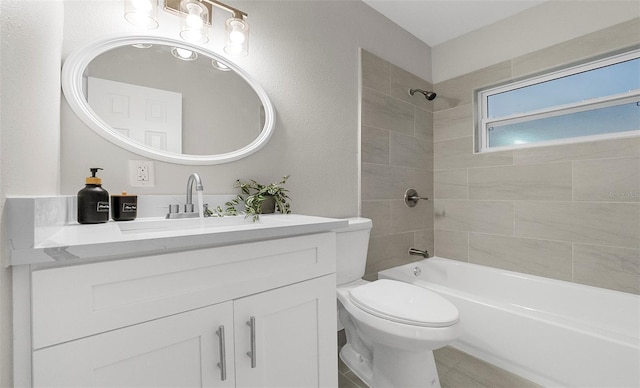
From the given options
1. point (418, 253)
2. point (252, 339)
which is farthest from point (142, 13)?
point (418, 253)

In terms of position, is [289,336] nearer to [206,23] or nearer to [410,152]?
[206,23]

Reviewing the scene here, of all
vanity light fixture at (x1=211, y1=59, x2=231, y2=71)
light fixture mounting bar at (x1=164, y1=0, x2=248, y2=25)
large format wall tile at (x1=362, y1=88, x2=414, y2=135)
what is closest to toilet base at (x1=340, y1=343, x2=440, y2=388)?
large format wall tile at (x1=362, y1=88, x2=414, y2=135)

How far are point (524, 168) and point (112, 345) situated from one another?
2.56 m

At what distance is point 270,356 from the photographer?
0.90 meters

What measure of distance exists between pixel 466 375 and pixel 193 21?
2.32 m

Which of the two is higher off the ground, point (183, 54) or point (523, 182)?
point (183, 54)

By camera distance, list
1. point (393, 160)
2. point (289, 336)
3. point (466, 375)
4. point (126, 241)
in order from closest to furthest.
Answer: point (126, 241) < point (289, 336) < point (466, 375) < point (393, 160)

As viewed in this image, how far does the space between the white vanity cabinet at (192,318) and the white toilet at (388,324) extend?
286 mm

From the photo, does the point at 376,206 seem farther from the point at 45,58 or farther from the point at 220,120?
the point at 45,58

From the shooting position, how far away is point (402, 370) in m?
1.34

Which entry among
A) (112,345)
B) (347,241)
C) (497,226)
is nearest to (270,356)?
(112,345)

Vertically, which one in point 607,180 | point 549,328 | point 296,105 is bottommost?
point 549,328

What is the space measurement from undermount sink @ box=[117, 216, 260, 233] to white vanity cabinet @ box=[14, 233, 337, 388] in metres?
0.39

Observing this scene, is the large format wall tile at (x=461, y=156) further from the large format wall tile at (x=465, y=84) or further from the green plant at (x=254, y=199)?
the green plant at (x=254, y=199)
